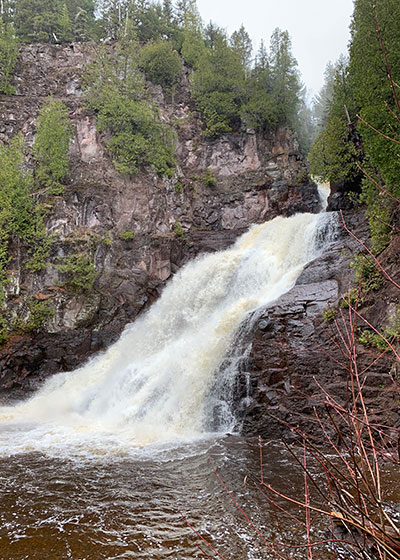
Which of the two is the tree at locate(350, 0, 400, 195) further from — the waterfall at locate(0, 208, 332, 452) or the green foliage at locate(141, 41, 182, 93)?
the green foliage at locate(141, 41, 182, 93)

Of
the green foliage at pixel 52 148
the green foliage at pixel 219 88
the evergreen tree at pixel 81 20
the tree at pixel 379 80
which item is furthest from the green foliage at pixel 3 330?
the evergreen tree at pixel 81 20

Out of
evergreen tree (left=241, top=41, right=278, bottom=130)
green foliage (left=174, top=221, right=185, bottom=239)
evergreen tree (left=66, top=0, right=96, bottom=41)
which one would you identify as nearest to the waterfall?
green foliage (left=174, top=221, right=185, bottom=239)

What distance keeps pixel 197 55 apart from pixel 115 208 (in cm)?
1934

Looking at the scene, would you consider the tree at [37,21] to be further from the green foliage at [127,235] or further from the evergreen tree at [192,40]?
the green foliage at [127,235]

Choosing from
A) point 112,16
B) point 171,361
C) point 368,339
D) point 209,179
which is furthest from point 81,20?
point 368,339

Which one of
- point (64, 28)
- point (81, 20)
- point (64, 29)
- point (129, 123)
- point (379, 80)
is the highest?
point (81, 20)

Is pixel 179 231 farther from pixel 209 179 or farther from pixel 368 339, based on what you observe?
pixel 368 339

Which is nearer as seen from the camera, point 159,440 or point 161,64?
point 159,440

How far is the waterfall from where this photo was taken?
10.4m

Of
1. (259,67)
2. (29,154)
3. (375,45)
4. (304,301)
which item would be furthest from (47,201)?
(259,67)

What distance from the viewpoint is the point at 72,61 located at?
2906cm

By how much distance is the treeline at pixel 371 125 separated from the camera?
1134 cm

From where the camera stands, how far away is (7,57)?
2667 centimetres

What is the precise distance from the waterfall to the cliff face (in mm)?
1314
